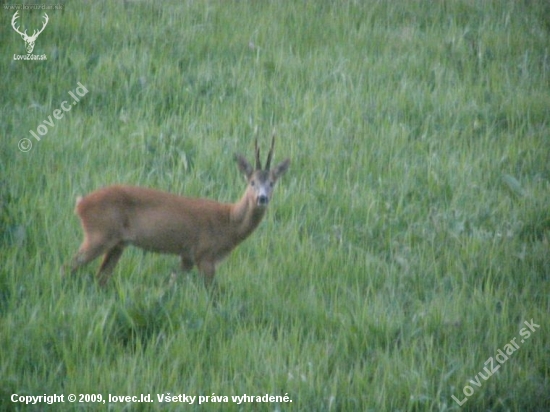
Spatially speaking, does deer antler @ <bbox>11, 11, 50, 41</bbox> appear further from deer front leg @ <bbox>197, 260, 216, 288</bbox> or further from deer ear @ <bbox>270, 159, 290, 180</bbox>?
deer front leg @ <bbox>197, 260, 216, 288</bbox>

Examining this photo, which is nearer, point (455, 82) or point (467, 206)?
point (467, 206)

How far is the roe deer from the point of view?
23.8 feet

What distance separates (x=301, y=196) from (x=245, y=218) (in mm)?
1323

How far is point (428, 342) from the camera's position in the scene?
677 centimetres

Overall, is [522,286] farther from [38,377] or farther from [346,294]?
[38,377]

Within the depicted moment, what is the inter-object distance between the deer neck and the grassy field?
30cm

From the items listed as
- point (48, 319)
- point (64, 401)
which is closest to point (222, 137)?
point (48, 319)

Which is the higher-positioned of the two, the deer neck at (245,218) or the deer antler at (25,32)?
the deer antler at (25,32)

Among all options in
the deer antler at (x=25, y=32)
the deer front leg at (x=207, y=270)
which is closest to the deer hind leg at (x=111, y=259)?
the deer front leg at (x=207, y=270)

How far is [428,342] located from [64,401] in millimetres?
2617

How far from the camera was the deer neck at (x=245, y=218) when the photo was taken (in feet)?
25.7

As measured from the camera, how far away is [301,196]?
9055 mm

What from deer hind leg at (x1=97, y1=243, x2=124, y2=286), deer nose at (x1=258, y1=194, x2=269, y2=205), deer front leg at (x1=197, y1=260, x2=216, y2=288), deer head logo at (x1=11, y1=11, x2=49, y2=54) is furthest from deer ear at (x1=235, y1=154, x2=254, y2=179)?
deer head logo at (x1=11, y1=11, x2=49, y2=54)

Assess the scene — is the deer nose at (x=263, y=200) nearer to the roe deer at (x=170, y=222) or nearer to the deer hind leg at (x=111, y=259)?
the roe deer at (x=170, y=222)
